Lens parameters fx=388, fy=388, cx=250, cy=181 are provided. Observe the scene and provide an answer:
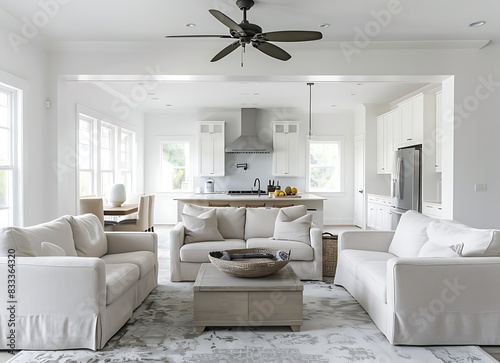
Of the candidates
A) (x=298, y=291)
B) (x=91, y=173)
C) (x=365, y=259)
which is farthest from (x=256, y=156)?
(x=298, y=291)

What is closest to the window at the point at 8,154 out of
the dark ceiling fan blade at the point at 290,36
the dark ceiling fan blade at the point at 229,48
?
the dark ceiling fan blade at the point at 229,48

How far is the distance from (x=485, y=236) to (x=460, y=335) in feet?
2.38

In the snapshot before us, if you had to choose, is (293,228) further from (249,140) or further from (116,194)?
(249,140)

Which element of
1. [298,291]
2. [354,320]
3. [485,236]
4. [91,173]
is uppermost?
[91,173]

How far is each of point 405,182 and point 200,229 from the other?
3.93 meters

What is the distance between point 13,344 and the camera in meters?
2.63

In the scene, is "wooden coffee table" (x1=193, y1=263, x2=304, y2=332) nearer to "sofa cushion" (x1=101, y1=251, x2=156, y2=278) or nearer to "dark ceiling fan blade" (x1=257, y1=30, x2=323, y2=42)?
"sofa cushion" (x1=101, y1=251, x2=156, y2=278)

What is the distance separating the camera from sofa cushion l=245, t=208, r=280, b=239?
16.0ft

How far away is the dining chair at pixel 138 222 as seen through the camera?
20.7ft

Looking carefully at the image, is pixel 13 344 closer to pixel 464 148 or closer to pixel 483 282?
pixel 483 282

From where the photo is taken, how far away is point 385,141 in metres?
7.98

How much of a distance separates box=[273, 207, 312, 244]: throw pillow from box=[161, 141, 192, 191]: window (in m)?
5.30

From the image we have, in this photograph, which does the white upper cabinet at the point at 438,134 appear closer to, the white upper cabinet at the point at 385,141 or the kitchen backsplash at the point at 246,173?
the white upper cabinet at the point at 385,141

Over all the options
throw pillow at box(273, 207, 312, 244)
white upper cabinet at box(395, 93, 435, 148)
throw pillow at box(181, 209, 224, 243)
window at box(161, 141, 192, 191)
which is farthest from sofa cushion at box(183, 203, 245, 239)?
window at box(161, 141, 192, 191)
